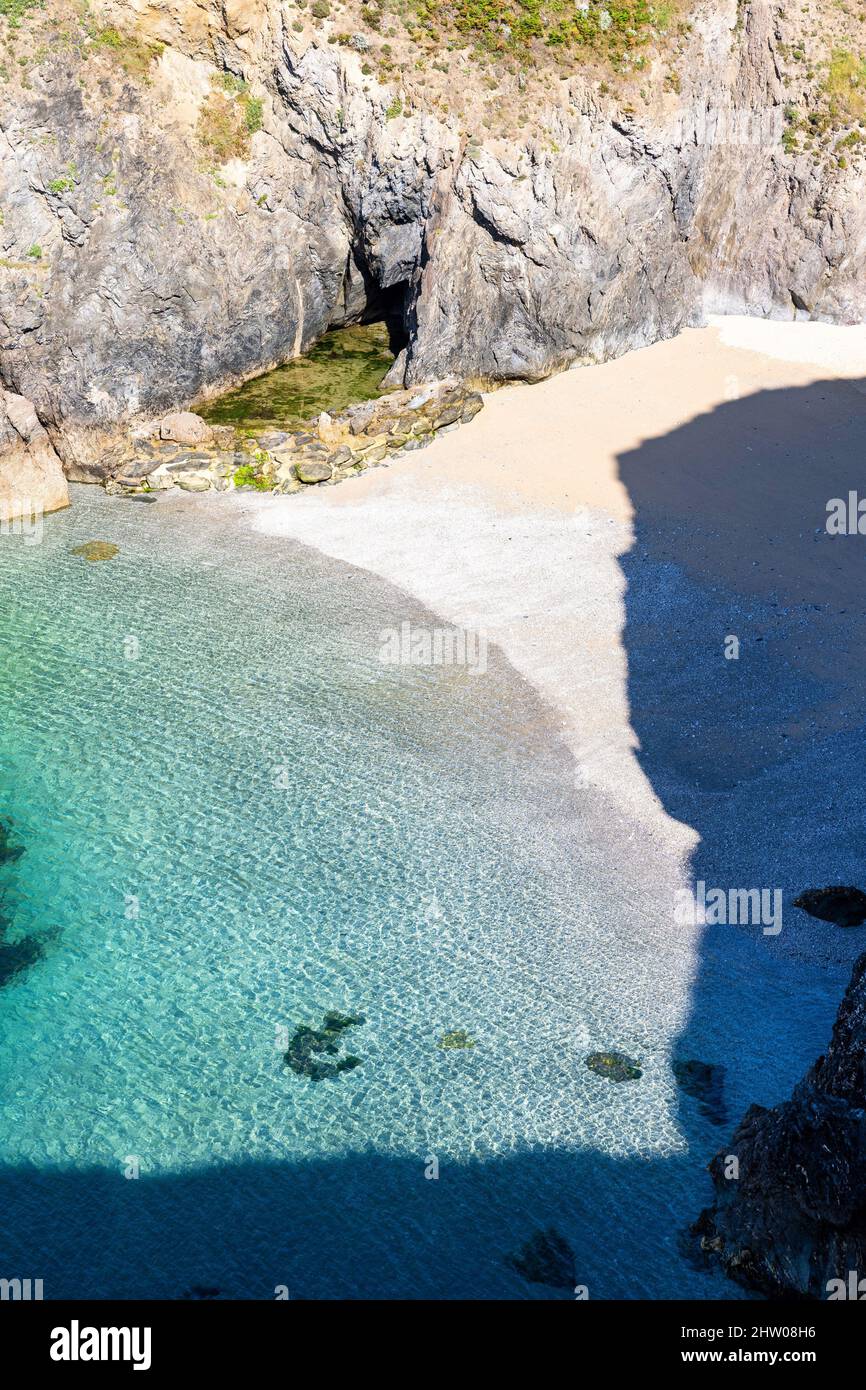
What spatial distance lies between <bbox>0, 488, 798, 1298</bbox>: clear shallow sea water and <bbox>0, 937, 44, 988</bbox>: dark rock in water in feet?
0.78

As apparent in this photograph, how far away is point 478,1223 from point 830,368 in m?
31.1

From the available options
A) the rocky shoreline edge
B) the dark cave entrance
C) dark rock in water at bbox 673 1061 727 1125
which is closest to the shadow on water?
dark rock in water at bbox 673 1061 727 1125

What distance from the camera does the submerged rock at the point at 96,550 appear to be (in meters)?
31.9


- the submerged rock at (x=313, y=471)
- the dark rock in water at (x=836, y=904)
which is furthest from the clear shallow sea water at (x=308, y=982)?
the submerged rock at (x=313, y=471)

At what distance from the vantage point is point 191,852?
2150 cm

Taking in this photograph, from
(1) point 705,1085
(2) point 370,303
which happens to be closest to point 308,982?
(1) point 705,1085

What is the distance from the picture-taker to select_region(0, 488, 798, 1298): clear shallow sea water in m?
15.0

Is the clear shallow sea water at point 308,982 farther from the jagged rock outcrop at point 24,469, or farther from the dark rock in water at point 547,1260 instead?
the jagged rock outcrop at point 24,469

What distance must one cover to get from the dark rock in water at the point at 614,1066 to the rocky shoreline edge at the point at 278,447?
22010 millimetres

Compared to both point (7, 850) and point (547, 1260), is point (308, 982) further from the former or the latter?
point (7, 850)

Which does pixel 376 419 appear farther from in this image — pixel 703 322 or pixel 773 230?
pixel 773 230

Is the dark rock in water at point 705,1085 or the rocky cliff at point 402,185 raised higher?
the rocky cliff at point 402,185

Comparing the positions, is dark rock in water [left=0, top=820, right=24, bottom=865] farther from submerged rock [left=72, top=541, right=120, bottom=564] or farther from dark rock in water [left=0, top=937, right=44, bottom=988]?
submerged rock [left=72, top=541, right=120, bottom=564]

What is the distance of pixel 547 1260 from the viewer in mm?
14625
